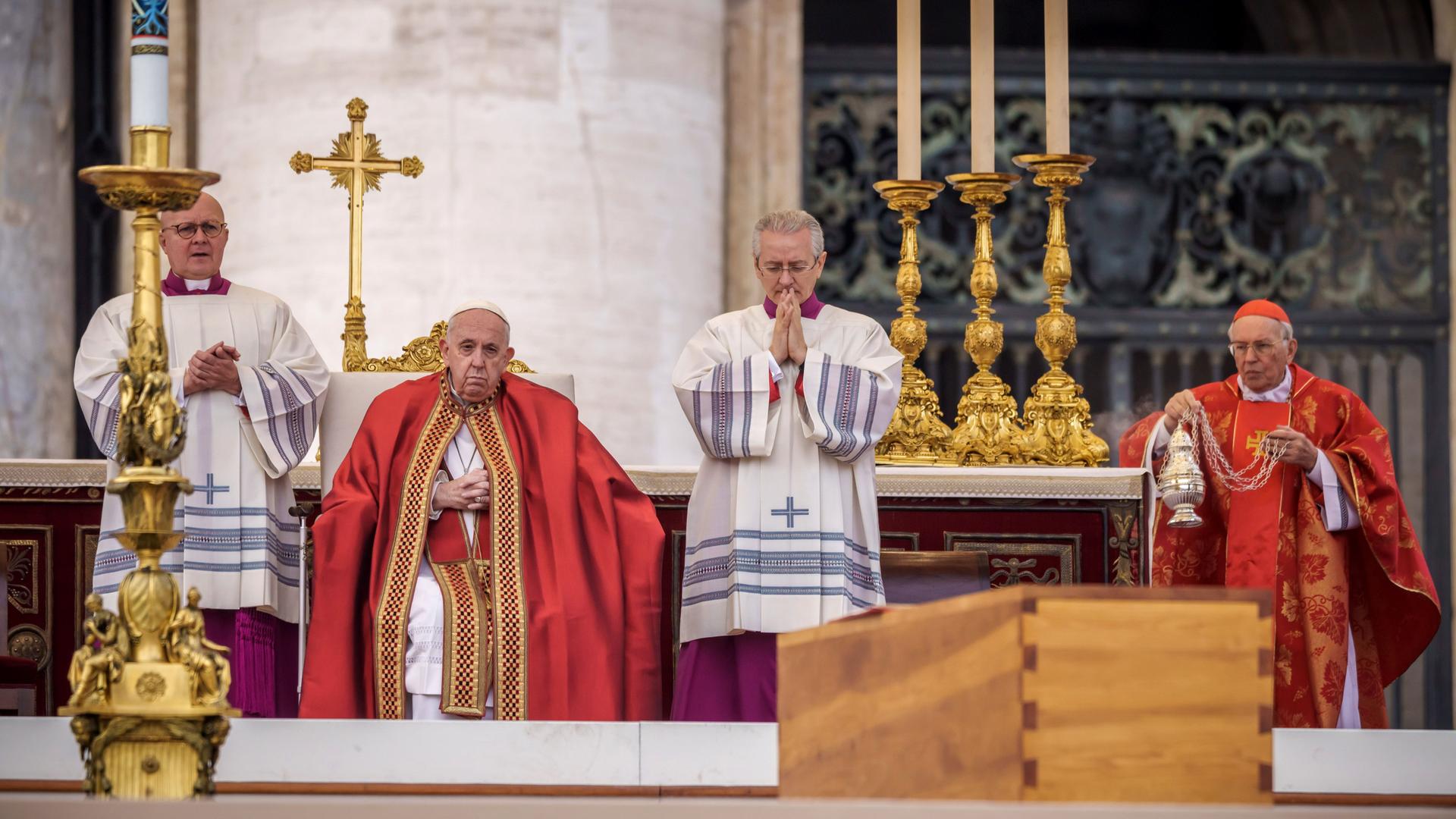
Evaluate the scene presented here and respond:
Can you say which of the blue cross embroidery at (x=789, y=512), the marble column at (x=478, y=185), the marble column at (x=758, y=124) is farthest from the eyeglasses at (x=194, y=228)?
the marble column at (x=758, y=124)

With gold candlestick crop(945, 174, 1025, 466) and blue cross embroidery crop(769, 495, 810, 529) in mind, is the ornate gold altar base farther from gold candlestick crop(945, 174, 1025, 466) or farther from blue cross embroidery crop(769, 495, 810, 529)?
blue cross embroidery crop(769, 495, 810, 529)

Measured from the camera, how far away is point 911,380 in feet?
24.5

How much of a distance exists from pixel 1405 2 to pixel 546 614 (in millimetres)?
7236

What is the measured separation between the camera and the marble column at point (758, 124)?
10.6 m

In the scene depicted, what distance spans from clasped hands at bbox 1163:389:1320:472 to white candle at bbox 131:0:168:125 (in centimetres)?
395

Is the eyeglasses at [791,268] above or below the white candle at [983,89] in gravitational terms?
below

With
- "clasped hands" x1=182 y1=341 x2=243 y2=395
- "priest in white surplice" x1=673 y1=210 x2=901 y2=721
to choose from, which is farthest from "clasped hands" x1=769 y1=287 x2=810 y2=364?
"clasped hands" x1=182 y1=341 x2=243 y2=395

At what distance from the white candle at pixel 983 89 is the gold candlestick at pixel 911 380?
18 centimetres

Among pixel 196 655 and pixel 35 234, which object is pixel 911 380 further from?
pixel 35 234

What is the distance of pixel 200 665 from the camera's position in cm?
335

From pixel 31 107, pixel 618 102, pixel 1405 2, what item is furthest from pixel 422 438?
pixel 1405 2

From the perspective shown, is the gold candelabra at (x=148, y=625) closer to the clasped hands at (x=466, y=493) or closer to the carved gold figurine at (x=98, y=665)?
the carved gold figurine at (x=98, y=665)

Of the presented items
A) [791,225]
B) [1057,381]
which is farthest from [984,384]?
[791,225]

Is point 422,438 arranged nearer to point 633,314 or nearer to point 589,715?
point 589,715
